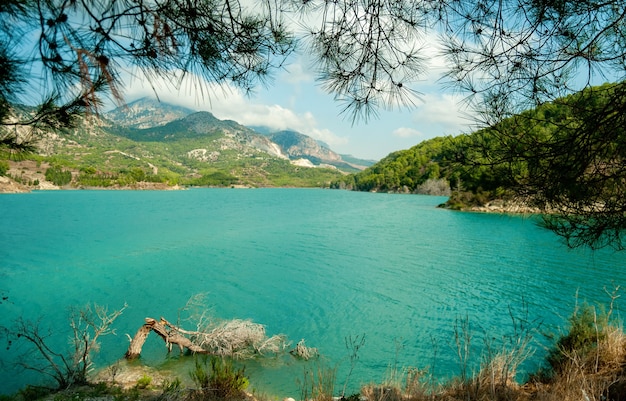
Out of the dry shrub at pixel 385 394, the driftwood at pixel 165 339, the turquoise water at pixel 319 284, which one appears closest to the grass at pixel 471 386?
the dry shrub at pixel 385 394

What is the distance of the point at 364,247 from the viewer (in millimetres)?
21828

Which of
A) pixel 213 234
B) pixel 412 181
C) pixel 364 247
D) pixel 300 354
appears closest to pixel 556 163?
pixel 300 354

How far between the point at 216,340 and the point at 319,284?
23.2ft

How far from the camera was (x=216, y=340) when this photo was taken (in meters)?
7.89

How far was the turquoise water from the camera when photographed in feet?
28.2

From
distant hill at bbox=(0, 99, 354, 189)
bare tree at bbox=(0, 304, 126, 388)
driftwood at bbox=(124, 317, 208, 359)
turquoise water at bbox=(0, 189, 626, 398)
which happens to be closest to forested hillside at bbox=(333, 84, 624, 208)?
turquoise water at bbox=(0, 189, 626, 398)

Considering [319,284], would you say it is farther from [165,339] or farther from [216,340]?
[165,339]

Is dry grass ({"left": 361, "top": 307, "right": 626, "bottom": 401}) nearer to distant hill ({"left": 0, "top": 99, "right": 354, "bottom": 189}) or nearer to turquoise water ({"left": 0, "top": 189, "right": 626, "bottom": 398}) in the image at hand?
turquoise water ({"left": 0, "top": 189, "right": 626, "bottom": 398})

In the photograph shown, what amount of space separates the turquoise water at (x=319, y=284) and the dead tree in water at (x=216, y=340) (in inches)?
16.7

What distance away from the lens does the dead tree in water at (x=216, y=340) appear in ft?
25.4

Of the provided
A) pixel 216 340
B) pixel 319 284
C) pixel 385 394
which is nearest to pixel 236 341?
pixel 216 340

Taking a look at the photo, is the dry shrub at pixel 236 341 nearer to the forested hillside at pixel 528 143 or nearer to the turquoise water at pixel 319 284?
the turquoise water at pixel 319 284

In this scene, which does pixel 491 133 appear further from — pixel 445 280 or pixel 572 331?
pixel 445 280

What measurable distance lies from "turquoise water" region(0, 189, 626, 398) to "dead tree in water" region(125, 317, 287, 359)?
1.39 feet
